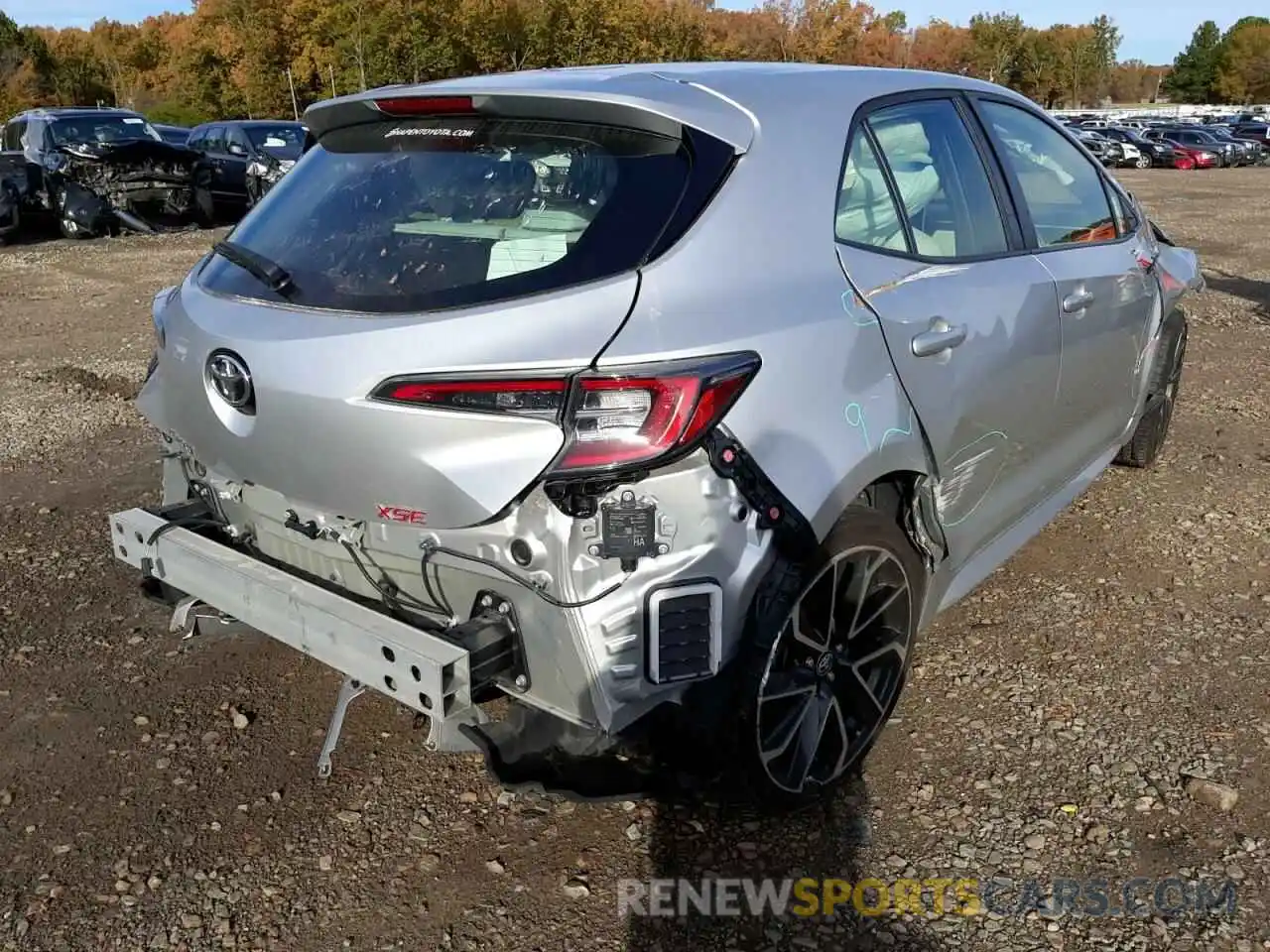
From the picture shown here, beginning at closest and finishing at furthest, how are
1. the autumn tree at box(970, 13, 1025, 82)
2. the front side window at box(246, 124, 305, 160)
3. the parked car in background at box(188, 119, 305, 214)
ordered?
the parked car in background at box(188, 119, 305, 214), the front side window at box(246, 124, 305, 160), the autumn tree at box(970, 13, 1025, 82)

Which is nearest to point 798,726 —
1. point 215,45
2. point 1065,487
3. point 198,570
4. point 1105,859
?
point 1105,859

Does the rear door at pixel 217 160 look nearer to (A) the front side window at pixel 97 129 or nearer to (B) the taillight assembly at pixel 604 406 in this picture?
(A) the front side window at pixel 97 129

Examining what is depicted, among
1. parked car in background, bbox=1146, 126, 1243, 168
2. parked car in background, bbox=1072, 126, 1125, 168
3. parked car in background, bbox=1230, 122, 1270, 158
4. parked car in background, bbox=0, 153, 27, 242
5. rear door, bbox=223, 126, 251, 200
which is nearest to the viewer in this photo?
parked car in background, bbox=0, 153, 27, 242

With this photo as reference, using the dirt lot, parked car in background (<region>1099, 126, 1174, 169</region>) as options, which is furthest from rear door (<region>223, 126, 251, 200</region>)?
parked car in background (<region>1099, 126, 1174, 169</region>)

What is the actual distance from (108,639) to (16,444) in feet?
8.86

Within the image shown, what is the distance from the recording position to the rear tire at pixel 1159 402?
494 cm

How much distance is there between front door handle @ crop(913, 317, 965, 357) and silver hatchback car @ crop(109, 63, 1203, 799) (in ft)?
0.07

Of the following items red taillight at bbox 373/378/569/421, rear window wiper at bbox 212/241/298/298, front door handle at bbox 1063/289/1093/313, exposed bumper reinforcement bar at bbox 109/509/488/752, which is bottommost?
exposed bumper reinforcement bar at bbox 109/509/488/752

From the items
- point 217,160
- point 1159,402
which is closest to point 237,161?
point 217,160

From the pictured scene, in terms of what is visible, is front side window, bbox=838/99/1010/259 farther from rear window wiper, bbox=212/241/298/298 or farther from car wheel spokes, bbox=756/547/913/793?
rear window wiper, bbox=212/241/298/298

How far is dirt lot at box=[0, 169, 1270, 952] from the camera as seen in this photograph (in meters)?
2.58

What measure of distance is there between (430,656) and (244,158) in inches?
663

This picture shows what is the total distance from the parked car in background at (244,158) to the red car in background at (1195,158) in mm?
31851

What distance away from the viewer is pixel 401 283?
245 centimetres
